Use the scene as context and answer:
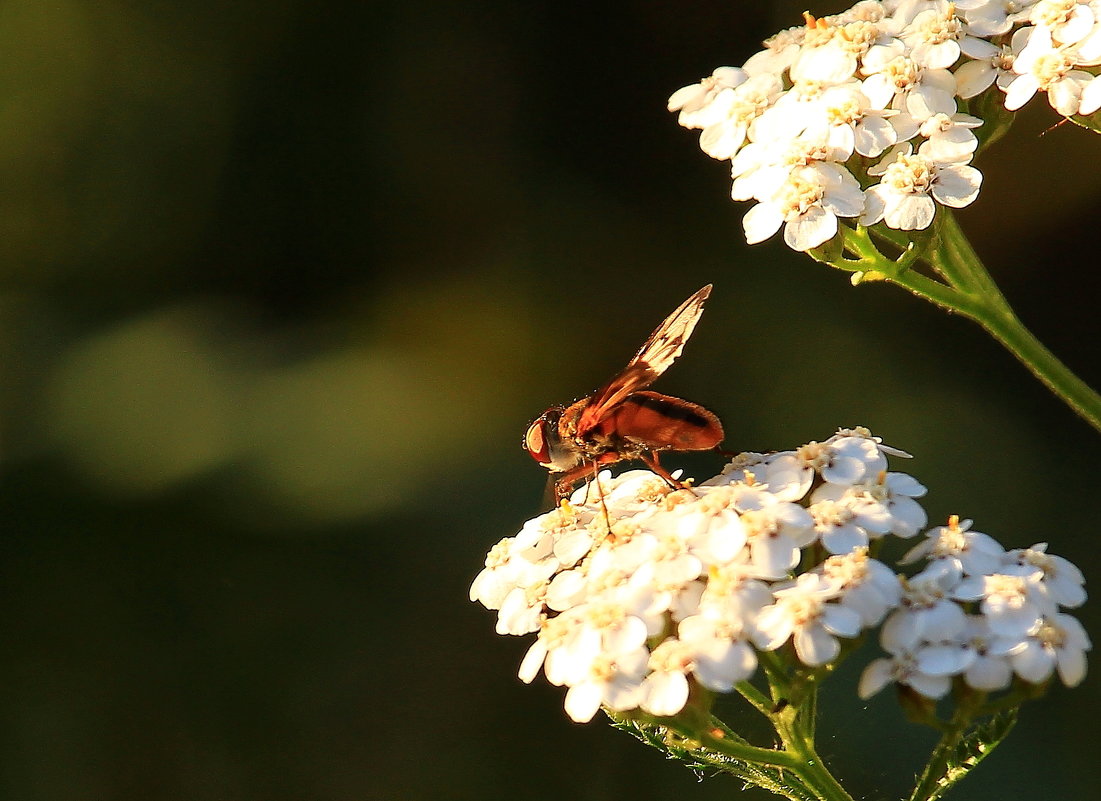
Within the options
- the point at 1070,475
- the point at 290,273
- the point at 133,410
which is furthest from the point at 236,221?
the point at 1070,475

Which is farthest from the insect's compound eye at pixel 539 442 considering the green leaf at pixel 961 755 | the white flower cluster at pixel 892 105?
the green leaf at pixel 961 755

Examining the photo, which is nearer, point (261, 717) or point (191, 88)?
point (261, 717)

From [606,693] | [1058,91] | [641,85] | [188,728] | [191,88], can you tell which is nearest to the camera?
[606,693]

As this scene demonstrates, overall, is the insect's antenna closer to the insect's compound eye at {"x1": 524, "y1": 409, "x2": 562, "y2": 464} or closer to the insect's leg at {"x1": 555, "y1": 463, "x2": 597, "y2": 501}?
the insect's leg at {"x1": 555, "y1": 463, "x2": 597, "y2": 501}

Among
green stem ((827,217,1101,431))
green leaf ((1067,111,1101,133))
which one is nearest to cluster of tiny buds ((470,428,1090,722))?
green stem ((827,217,1101,431))

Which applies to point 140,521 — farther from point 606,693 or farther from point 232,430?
point 606,693

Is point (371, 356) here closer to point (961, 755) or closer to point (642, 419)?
point (642, 419)

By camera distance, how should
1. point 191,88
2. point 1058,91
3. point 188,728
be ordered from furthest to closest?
point 191,88
point 188,728
point 1058,91
